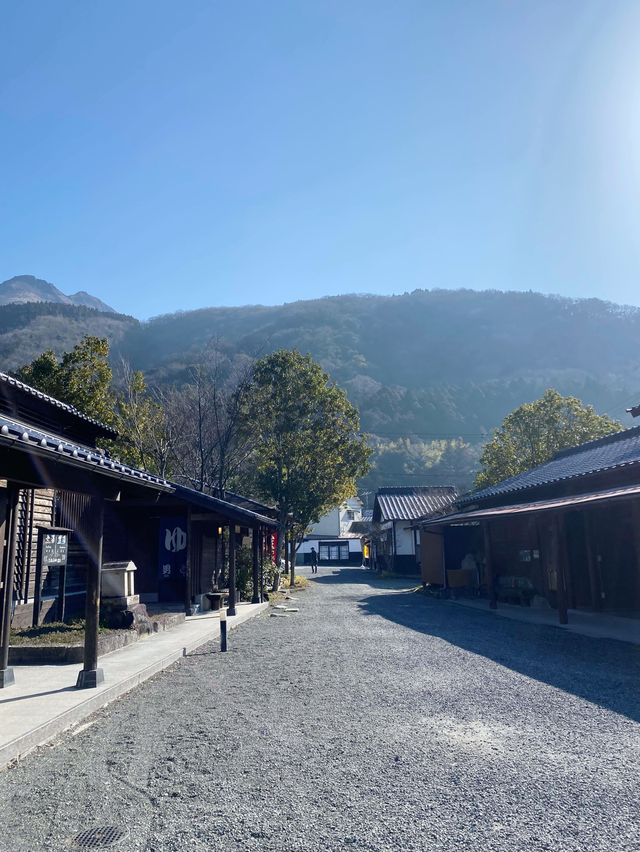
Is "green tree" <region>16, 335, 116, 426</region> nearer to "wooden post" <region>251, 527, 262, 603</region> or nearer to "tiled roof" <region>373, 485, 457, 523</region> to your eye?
"wooden post" <region>251, 527, 262, 603</region>

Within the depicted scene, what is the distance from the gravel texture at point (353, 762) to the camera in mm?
3713

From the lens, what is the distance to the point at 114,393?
2445 centimetres

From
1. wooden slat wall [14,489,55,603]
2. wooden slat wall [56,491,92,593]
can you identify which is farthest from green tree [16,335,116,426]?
wooden slat wall [14,489,55,603]

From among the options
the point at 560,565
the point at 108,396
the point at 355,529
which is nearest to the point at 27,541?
the point at 560,565

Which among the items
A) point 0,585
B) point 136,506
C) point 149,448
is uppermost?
point 149,448

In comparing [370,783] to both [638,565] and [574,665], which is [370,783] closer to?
[574,665]

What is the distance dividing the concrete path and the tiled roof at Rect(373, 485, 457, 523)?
25.9 meters

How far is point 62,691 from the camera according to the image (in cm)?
718

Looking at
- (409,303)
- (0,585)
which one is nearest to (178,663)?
(0,585)

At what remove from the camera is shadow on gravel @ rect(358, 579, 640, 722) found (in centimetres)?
749

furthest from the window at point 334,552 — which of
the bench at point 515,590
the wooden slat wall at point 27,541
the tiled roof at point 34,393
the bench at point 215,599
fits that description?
the wooden slat wall at point 27,541

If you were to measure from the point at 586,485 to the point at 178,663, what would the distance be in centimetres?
1052

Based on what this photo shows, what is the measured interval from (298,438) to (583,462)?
1341 centimetres

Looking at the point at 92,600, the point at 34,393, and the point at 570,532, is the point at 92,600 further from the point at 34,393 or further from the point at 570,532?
the point at 570,532
